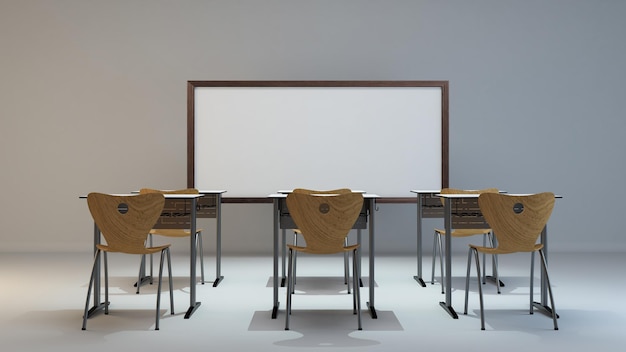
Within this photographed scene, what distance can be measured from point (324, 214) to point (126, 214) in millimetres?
1218

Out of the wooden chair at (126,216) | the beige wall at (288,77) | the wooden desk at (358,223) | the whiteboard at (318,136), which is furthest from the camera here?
the beige wall at (288,77)

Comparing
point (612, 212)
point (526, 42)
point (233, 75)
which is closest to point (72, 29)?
point (233, 75)

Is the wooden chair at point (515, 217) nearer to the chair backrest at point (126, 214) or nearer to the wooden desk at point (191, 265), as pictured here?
the wooden desk at point (191, 265)

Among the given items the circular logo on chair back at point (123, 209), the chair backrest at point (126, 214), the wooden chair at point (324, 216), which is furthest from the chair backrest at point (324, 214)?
the circular logo on chair back at point (123, 209)

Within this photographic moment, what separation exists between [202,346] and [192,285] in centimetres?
82

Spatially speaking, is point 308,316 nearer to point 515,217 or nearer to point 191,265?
point 191,265

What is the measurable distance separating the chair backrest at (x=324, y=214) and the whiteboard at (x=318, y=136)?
2689mm

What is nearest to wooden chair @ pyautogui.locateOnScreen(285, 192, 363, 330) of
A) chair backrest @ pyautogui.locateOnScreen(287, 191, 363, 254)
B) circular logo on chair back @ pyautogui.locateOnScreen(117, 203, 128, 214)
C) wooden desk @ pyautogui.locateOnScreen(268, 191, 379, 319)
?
chair backrest @ pyautogui.locateOnScreen(287, 191, 363, 254)

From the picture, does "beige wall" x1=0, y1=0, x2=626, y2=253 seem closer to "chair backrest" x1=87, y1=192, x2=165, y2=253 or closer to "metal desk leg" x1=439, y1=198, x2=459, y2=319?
"metal desk leg" x1=439, y1=198, x2=459, y2=319

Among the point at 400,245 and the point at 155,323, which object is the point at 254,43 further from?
the point at 155,323

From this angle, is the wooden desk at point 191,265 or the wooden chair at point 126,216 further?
the wooden desk at point 191,265

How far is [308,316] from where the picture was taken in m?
3.48

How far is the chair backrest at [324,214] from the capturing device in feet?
10.5

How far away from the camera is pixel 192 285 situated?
360 centimetres
